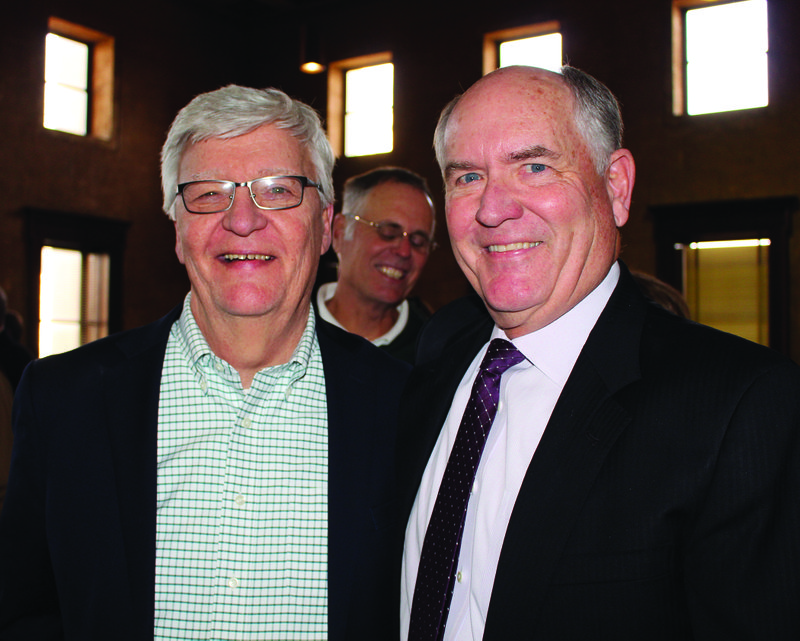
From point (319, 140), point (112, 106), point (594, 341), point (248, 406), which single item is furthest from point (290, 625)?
point (112, 106)

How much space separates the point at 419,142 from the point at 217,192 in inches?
331

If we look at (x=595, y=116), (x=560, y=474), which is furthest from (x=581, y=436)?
(x=595, y=116)

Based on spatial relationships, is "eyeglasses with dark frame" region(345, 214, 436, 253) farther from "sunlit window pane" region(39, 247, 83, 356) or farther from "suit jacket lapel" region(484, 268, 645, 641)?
"sunlit window pane" region(39, 247, 83, 356)

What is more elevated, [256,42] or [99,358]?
[256,42]

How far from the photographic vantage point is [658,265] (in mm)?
8414

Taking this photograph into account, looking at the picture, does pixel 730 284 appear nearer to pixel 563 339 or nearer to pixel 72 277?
pixel 563 339

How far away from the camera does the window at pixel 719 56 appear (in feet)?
26.9

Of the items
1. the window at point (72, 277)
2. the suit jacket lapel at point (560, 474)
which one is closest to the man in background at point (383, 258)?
the suit jacket lapel at point (560, 474)

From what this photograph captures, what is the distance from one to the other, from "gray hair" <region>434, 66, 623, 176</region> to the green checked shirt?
0.82 metres

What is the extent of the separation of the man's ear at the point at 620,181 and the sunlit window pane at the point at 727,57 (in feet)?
25.6

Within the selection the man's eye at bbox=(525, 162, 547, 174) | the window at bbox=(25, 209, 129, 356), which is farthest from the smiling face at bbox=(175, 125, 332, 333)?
the window at bbox=(25, 209, 129, 356)

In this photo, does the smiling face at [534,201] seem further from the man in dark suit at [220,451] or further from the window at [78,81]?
the window at [78,81]

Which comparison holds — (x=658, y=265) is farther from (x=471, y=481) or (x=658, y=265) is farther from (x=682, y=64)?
(x=471, y=481)

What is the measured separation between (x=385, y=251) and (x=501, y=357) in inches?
65.9
